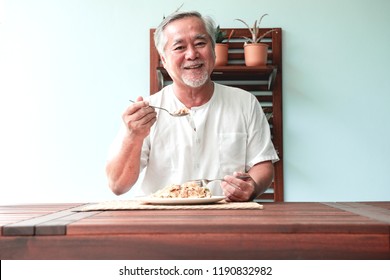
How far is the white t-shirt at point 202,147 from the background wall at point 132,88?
3.43 feet

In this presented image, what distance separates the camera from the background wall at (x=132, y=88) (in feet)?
11.7

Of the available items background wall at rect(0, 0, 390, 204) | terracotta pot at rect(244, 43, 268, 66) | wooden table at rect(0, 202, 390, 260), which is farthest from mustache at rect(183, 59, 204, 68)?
wooden table at rect(0, 202, 390, 260)

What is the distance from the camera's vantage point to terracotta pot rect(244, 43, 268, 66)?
132 inches

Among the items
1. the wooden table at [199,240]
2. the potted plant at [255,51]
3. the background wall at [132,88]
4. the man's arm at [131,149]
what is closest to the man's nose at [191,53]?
the man's arm at [131,149]

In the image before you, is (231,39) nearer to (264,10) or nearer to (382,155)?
(264,10)

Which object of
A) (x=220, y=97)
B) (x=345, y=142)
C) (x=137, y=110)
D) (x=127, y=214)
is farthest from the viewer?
(x=345, y=142)

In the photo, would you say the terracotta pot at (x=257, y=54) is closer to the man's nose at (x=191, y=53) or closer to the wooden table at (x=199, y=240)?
the man's nose at (x=191, y=53)

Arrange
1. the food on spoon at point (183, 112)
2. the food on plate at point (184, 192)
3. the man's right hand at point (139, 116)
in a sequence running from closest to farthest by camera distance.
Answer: the food on plate at point (184, 192), the man's right hand at point (139, 116), the food on spoon at point (183, 112)

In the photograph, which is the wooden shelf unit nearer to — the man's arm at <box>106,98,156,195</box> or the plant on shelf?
the plant on shelf

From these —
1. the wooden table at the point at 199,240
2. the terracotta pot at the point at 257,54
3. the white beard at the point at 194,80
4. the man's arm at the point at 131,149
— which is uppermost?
the terracotta pot at the point at 257,54

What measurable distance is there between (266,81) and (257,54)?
29 centimetres

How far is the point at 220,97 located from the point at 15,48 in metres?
1.68

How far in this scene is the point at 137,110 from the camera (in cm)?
202

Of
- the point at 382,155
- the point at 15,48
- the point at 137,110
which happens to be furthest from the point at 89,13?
the point at 382,155
